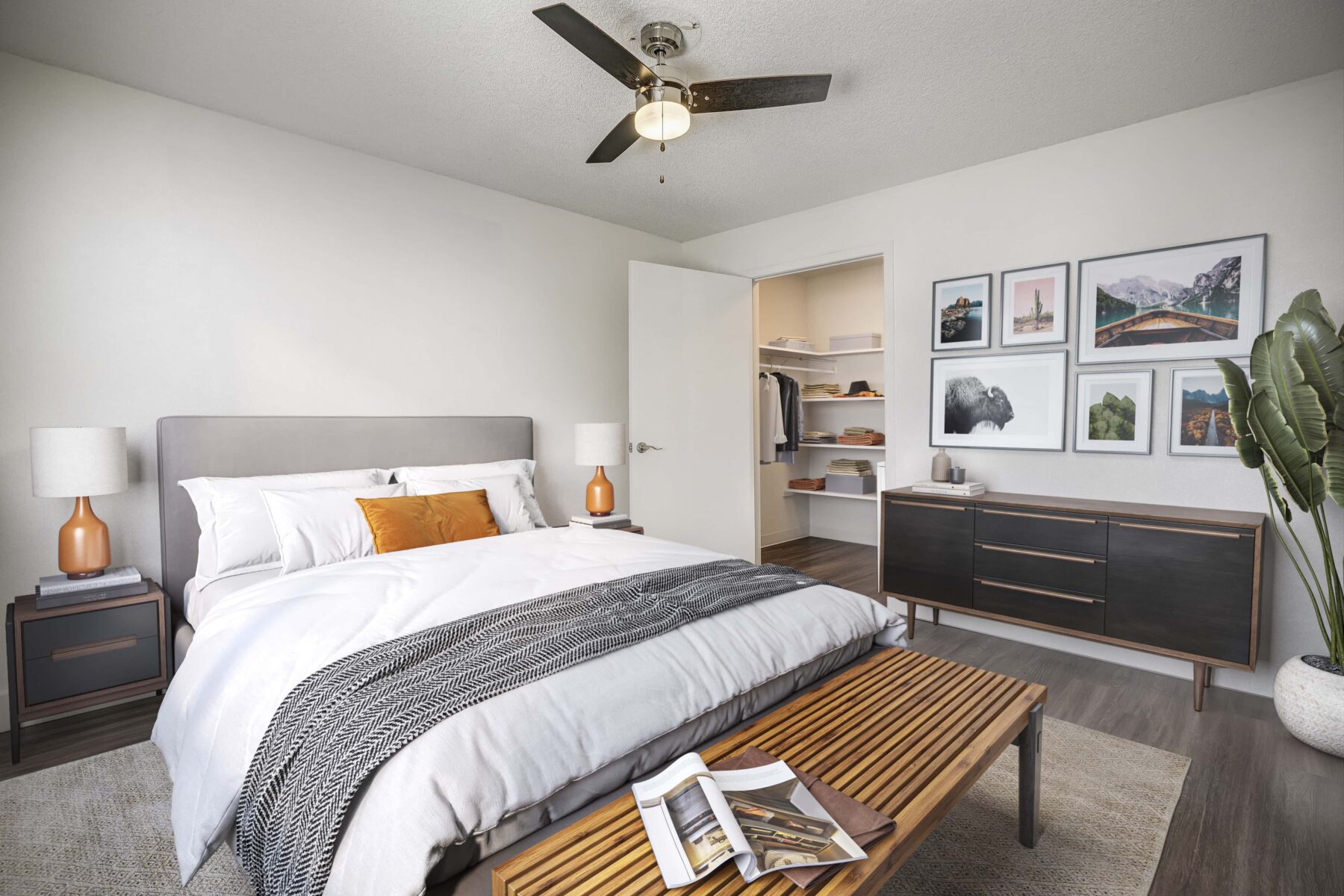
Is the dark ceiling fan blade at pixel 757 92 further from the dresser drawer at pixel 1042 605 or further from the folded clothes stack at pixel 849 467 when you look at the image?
the folded clothes stack at pixel 849 467

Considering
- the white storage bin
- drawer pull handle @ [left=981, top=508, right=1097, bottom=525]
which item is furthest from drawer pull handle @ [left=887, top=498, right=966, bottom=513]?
the white storage bin

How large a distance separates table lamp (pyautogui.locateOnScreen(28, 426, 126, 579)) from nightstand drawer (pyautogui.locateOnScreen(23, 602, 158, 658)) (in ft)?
0.73

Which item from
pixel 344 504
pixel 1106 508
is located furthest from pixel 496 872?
pixel 1106 508

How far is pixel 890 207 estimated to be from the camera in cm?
391

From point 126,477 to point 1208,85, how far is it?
4.71m

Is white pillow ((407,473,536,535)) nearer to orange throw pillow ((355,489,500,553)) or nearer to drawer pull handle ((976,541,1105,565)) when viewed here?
orange throw pillow ((355,489,500,553))

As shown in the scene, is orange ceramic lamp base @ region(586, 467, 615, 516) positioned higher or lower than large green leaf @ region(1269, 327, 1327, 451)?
lower

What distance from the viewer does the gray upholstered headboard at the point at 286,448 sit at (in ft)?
9.04

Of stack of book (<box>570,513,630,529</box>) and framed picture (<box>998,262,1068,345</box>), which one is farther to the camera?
stack of book (<box>570,513,630,529</box>)

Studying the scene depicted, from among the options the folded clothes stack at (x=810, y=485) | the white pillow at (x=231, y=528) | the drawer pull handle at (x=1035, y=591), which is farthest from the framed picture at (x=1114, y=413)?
the white pillow at (x=231, y=528)

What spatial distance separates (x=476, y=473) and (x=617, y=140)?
179 cm

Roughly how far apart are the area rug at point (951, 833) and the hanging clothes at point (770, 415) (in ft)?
11.2

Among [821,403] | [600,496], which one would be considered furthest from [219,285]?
[821,403]

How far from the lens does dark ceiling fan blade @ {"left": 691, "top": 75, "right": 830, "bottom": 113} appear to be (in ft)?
7.09
